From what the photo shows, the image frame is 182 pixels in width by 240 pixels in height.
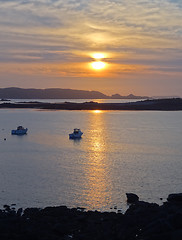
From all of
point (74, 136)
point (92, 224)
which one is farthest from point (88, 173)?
point (74, 136)

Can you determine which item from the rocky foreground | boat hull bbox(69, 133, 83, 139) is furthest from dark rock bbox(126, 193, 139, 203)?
boat hull bbox(69, 133, 83, 139)

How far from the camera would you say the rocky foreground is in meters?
14.9

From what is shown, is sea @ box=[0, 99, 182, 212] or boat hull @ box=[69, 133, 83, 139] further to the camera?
→ boat hull @ box=[69, 133, 83, 139]

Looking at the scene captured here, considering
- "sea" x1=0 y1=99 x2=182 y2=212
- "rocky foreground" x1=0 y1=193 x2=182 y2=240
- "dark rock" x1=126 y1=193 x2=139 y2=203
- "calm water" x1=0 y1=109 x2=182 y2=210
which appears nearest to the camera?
"rocky foreground" x1=0 y1=193 x2=182 y2=240

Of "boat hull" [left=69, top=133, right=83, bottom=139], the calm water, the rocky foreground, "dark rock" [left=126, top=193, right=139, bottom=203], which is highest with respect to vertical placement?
"boat hull" [left=69, top=133, right=83, bottom=139]

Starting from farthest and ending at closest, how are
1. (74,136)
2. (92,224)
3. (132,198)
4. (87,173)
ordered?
(74,136) < (87,173) < (132,198) < (92,224)

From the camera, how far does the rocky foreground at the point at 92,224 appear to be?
14.9 metres

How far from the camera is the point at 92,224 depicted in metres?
16.5

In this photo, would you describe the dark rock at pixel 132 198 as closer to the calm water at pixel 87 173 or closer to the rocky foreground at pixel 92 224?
the calm water at pixel 87 173

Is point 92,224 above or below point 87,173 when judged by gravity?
below

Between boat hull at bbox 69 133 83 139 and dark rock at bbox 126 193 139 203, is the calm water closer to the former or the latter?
dark rock at bbox 126 193 139 203

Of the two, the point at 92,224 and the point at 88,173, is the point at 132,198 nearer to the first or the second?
the point at 92,224

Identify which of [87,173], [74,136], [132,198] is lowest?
[132,198]

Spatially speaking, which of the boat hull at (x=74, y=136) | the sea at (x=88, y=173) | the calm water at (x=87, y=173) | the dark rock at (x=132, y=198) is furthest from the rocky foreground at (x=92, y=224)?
the boat hull at (x=74, y=136)
